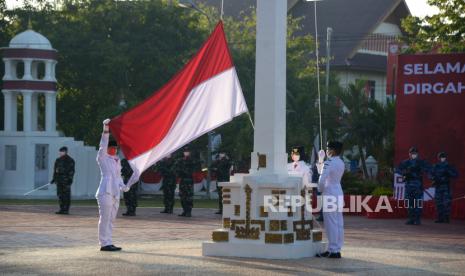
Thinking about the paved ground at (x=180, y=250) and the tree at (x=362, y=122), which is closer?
the paved ground at (x=180, y=250)

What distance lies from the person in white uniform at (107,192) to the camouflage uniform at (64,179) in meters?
11.1

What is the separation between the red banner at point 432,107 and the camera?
87.9 ft

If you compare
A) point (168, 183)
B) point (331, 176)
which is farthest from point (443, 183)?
point (331, 176)

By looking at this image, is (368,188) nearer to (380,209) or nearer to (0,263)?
(380,209)

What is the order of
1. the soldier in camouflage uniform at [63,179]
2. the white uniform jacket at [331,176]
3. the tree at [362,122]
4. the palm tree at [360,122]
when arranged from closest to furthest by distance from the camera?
1. the white uniform jacket at [331,176]
2. the soldier in camouflage uniform at [63,179]
3. the tree at [362,122]
4. the palm tree at [360,122]

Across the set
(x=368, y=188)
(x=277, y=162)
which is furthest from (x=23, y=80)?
(x=277, y=162)

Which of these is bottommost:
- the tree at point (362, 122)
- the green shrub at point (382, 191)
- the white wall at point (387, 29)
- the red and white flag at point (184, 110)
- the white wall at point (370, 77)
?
the green shrub at point (382, 191)

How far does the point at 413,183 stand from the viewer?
81.8 feet

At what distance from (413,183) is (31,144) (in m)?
18.6

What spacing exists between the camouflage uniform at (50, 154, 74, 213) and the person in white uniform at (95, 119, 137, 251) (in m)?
11.1

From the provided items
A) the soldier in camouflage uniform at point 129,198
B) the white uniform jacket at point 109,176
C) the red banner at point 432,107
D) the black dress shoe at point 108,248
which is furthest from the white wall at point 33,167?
the black dress shoe at point 108,248

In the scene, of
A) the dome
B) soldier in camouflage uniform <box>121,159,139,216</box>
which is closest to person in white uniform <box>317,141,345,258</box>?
soldier in camouflage uniform <box>121,159,139,216</box>

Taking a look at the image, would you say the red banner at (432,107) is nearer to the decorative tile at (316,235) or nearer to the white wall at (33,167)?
the decorative tile at (316,235)

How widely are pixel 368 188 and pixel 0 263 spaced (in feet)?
54.2
